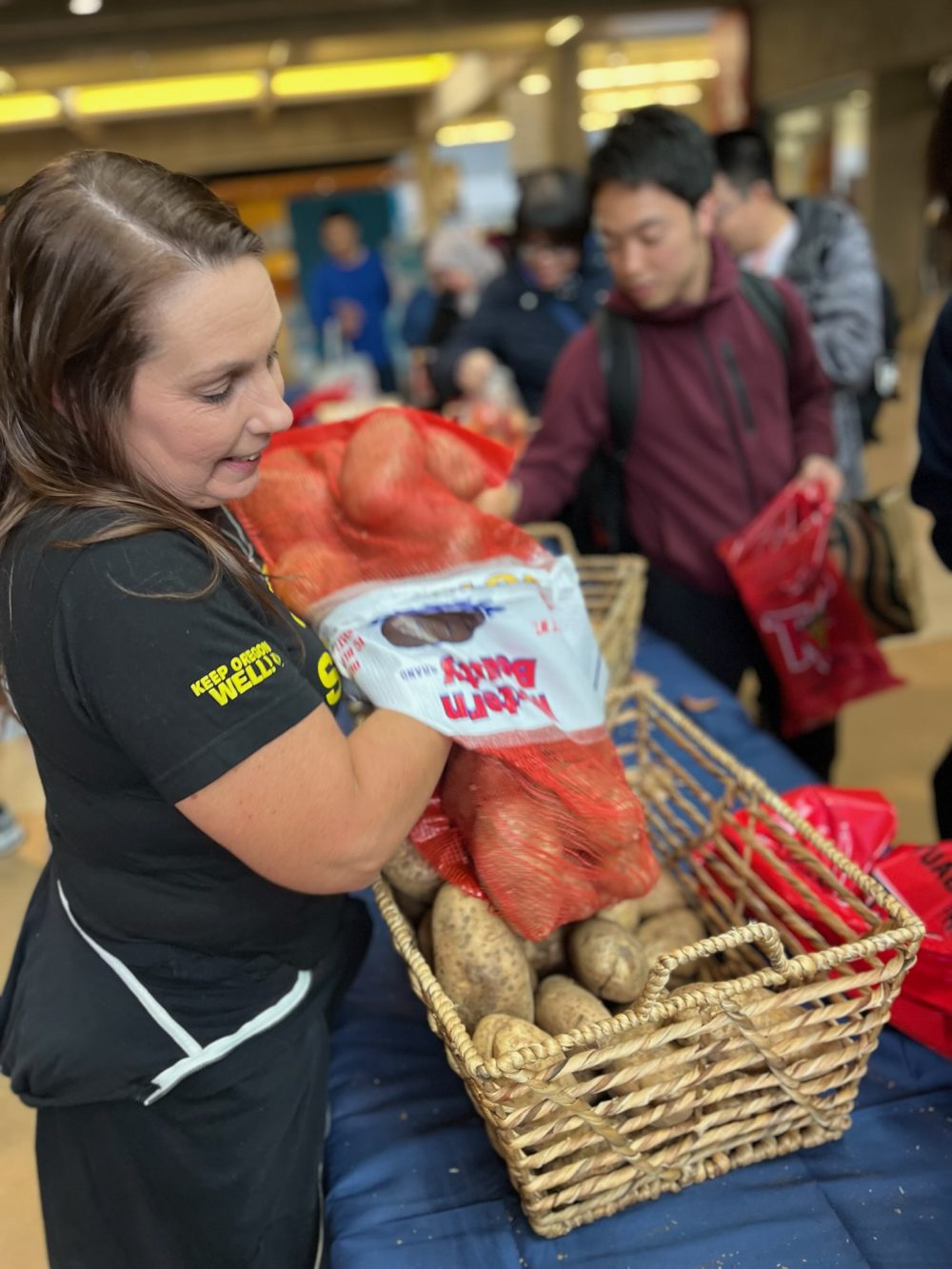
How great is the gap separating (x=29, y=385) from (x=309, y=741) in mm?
345

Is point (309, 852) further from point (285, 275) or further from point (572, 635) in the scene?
point (285, 275)

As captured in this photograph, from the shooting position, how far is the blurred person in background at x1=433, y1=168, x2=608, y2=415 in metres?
2.79

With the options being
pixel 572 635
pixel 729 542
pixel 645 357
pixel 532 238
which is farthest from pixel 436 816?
pixel 532 238

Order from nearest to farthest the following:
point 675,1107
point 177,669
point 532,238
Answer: point 177,669 < point 675,1107 < point 532,238

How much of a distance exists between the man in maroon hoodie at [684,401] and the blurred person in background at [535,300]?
986 millimetres

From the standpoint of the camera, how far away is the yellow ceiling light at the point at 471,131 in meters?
10.2

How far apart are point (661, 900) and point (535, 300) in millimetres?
2309

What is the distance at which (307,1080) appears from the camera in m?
0.98

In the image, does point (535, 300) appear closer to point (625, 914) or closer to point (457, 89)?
point (625, 914)

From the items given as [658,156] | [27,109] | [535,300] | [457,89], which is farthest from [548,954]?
[27,109]

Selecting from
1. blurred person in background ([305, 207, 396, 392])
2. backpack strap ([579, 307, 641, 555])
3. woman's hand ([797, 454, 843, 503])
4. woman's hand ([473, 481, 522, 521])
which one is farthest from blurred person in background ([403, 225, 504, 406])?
woman's hand ([473, 481, 522, 521])

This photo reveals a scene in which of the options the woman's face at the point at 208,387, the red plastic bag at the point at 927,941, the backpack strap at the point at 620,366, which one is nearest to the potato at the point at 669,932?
the red plastic bag at the point at 927,941

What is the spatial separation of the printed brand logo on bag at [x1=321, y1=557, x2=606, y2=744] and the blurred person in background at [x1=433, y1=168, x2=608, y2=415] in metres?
2.15

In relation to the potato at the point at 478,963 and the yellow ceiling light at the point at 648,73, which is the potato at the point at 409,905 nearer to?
the potato at the point at 478,963
